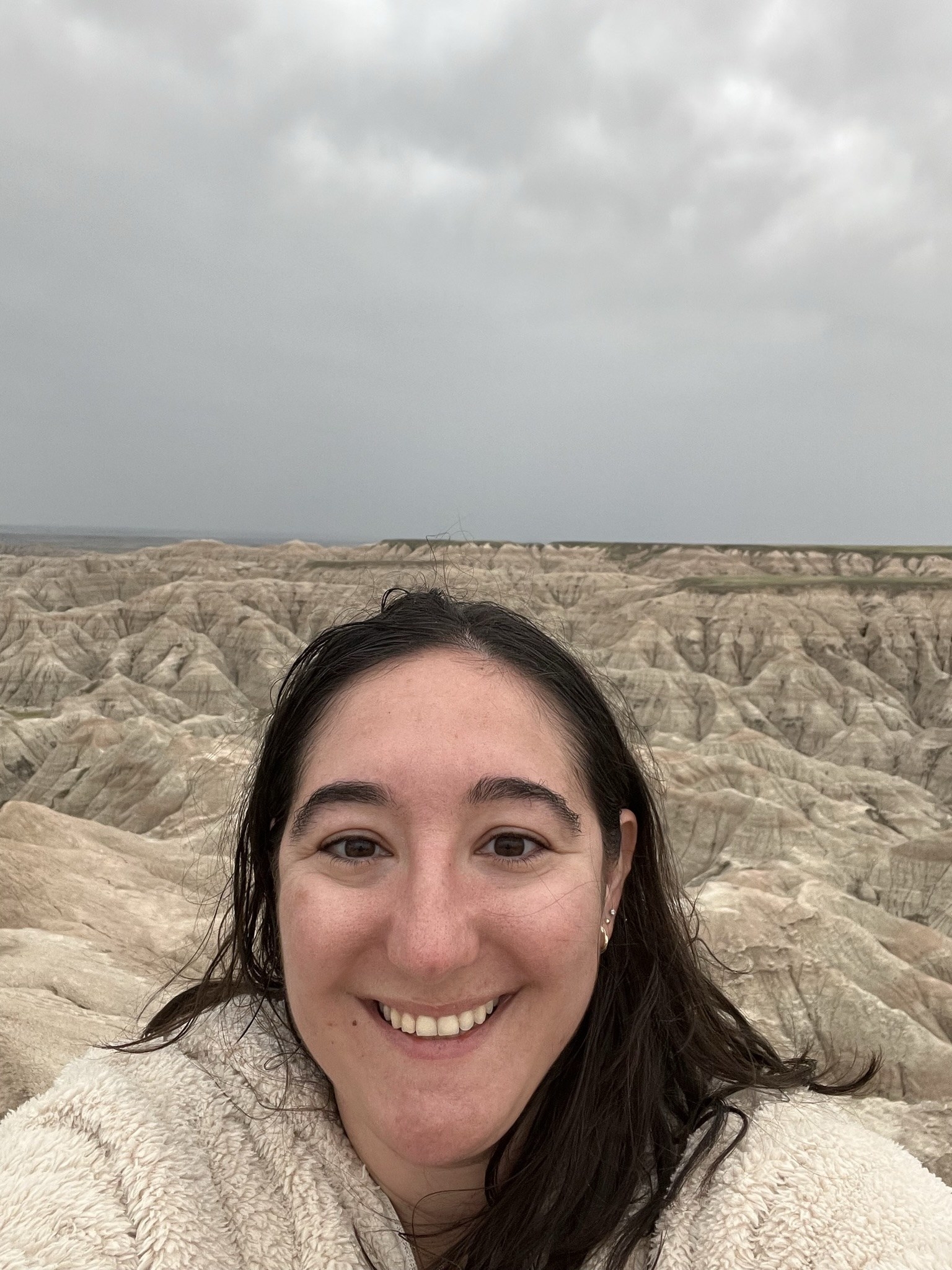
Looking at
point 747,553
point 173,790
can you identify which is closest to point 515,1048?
point 173,790

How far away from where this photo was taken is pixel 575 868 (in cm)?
170

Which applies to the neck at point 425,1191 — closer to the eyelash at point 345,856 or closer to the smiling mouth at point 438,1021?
the smiling mouth at point 438,1021

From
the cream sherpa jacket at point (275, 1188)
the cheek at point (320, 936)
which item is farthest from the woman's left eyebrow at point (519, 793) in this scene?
the cream sherpa jacket at point (275, 1188)

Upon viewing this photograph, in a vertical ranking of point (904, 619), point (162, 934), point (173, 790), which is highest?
point (904, 619)

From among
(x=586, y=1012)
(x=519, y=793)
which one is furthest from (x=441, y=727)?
(x=586, y=1012)

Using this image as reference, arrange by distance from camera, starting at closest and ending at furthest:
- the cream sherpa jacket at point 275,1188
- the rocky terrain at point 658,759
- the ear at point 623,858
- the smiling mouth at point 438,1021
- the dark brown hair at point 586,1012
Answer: the cream sherpa jacket at point 275,1188 → the smiling mouth at point 438,1021 → the dark brown hair at point 586,1012 → the ear at point 623,858 → the rocky terrain at point 658,759

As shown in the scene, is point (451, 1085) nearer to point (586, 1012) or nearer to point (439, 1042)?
point (439, 1042)

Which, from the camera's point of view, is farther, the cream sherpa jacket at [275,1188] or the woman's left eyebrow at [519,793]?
the woman's left eyebrow at [519,793]

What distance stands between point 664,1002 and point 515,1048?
2.09 feet

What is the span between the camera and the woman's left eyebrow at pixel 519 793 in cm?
165

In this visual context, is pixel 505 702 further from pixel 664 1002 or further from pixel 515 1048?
pixel 664 1002

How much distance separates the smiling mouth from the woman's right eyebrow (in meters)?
0.39

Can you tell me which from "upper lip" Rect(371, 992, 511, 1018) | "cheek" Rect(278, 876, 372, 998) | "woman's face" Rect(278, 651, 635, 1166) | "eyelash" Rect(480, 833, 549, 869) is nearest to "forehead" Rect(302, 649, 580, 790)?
"woman's face" Rect(278, 651, 635, 1166)

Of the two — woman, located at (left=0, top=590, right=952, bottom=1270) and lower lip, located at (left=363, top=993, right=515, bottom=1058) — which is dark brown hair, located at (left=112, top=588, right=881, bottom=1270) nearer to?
woman, located at (left=0, top=590, right=952, bottom=1270)
